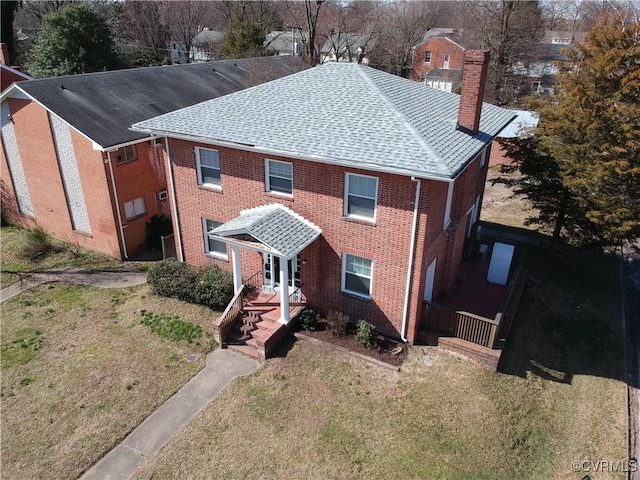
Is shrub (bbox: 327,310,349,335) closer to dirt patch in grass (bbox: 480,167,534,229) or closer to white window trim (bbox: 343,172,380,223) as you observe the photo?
white window trim (bbox: 343,172,380,223)

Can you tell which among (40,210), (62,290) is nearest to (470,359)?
(62,290)

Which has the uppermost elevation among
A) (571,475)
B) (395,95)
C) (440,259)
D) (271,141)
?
(395,95)

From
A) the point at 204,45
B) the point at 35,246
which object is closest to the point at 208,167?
the point at 35,246

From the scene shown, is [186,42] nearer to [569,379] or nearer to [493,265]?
[493,265]

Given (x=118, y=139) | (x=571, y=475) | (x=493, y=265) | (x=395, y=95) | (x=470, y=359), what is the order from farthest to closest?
(x=118, y=139) < (x=493, y=265) < (x=395, y=95) < (x=470, y=359) < (x=571, y=475)

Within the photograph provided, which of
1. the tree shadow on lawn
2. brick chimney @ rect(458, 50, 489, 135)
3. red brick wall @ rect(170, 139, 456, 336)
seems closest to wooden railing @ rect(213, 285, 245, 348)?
red brick wall @ rect(170, 139, 456, 336)
